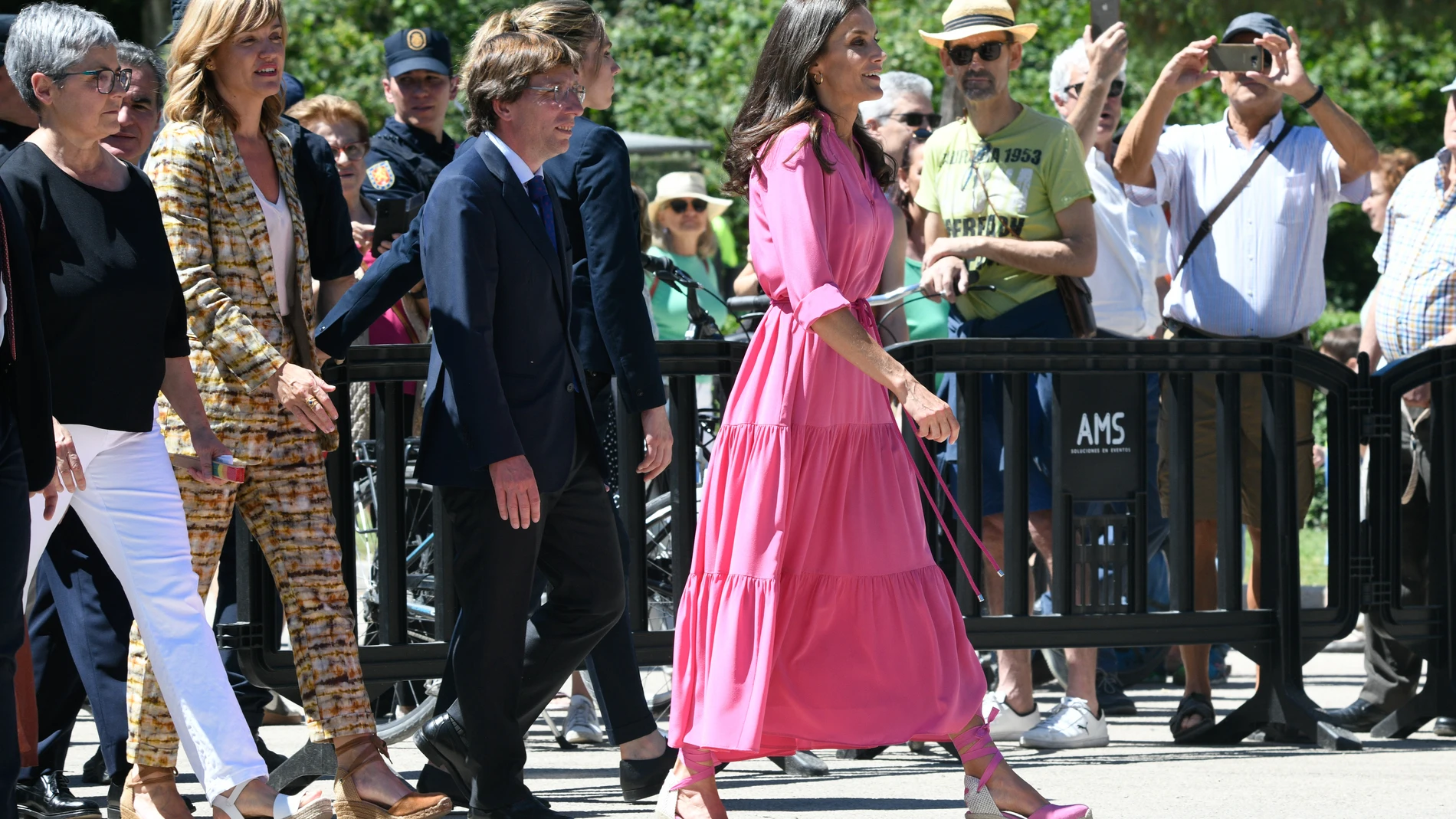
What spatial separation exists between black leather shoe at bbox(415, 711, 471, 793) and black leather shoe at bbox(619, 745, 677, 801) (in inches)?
17.7

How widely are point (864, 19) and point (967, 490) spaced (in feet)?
6.66

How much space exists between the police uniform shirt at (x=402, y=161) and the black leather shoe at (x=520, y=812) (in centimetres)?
326

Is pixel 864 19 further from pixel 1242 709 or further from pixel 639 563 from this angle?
pixel 1242 709

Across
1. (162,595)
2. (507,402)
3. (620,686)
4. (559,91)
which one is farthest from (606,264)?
(162,595)

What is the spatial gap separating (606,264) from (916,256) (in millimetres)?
3574

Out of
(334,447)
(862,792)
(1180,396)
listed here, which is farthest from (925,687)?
(1180,396)

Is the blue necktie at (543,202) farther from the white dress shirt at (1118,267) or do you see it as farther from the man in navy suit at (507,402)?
the white dress shirt at (1118,267)

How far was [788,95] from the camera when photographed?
16.4 feet

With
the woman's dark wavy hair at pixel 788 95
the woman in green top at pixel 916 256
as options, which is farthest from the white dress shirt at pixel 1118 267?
the woman's dark wavy hair at pixel 788 95

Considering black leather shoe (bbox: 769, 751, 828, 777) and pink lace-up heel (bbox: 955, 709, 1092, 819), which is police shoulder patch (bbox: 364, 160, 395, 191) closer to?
black leather shoe (bbox: 769, 751, 828, 777)

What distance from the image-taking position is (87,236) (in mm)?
4723

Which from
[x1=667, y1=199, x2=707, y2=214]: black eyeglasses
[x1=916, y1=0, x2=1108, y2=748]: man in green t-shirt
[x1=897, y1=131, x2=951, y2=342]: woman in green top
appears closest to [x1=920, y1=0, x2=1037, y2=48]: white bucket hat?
[x1=916, y1=0, x2=1108, y2=748]: man in green t-shirt

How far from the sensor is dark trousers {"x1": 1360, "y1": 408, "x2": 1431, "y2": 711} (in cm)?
701

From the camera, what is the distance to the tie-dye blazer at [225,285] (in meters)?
5.01
